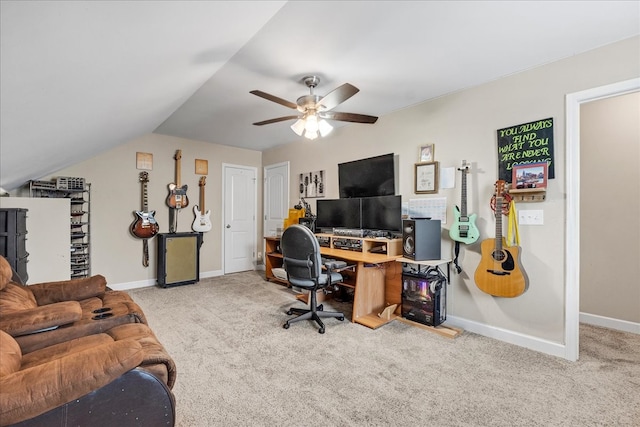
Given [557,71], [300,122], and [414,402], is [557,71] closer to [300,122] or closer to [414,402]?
[300,122]

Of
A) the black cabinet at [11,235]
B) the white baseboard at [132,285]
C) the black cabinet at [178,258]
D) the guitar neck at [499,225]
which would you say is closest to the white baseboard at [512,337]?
the guitar neck at [499,225]

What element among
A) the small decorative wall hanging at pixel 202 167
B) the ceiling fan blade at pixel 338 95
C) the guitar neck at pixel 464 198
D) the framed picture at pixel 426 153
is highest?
the ceiling fan blade at pixel 338 95

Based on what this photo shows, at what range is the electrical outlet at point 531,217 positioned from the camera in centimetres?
237

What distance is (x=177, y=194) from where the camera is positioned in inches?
179

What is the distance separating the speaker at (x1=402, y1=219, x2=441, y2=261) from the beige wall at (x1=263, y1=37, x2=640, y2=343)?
19 centimetres

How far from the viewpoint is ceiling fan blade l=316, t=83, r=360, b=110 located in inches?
83.0

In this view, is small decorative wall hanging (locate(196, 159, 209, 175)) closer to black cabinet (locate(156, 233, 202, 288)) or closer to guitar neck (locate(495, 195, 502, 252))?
black cabinet (locate(156, 233, 202, 288))

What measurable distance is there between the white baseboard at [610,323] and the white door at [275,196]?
13.1 feet

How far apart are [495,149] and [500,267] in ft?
3.39

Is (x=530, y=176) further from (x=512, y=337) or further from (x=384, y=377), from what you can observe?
(x=384, y=377)

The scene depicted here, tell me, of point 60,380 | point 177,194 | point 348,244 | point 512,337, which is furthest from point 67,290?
point 512,337

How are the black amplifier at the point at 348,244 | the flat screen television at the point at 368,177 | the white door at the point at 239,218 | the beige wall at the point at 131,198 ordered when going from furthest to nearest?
the white door at the point at 239,218
the beige wall at the point at 131,198
the flat screen television at the point at 368,177
the black amplifier at the point at 348,244

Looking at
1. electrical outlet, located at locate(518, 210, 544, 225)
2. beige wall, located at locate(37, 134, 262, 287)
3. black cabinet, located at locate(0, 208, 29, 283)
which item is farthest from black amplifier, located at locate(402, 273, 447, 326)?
beige wall, located at locate(37, 134, 262, 287)

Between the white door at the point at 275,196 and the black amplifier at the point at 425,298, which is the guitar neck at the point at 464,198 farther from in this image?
the white door at the point at 275,196
